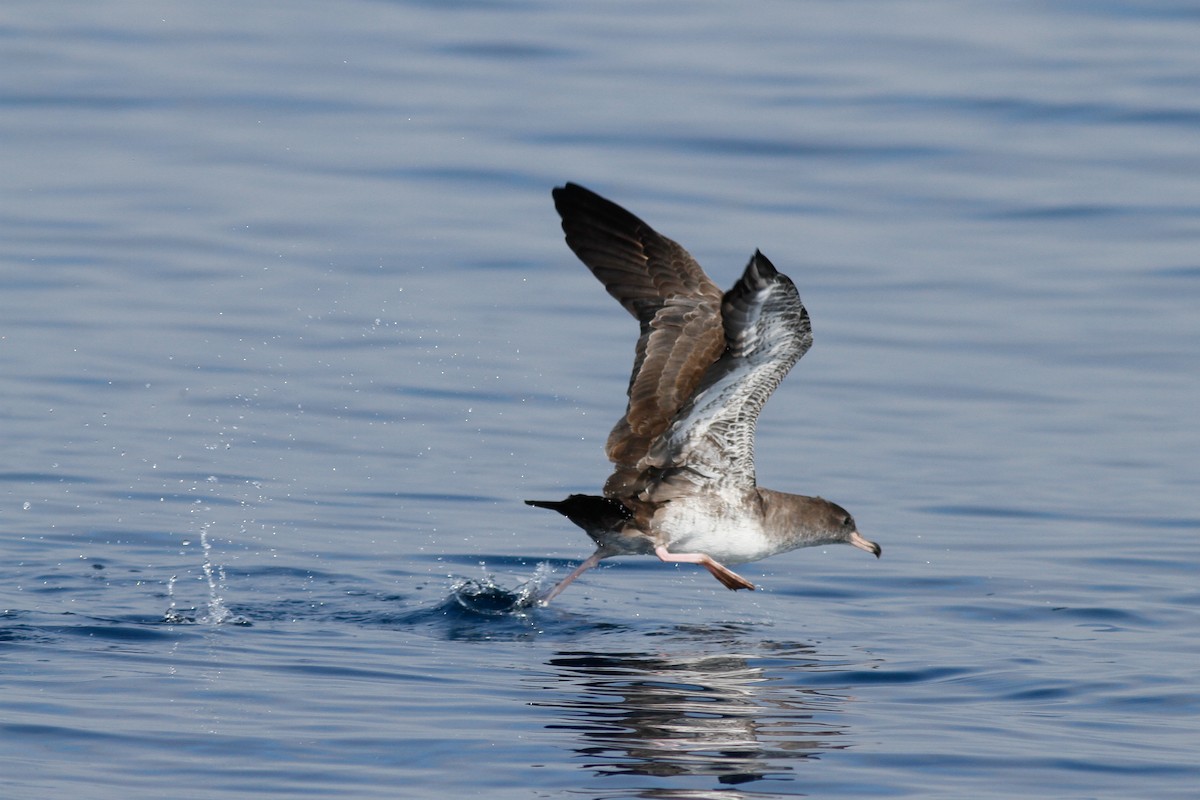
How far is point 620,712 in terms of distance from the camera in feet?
29.8

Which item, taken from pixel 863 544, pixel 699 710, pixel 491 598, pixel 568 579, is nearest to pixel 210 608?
pixel 491 598

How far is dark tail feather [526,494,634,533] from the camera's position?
10.7 meters

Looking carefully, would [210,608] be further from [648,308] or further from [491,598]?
[648,308]

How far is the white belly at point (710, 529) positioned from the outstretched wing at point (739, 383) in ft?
0.42

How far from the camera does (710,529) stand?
1103cm

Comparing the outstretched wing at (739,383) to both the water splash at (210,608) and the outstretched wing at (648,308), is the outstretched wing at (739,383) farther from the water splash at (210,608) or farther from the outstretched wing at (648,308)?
the water splash at (210,608)

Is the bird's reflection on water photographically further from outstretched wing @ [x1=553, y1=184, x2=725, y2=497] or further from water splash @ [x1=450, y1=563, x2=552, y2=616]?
outstretched wing @ [x1=553, y1=184, x2=725, y2=497]

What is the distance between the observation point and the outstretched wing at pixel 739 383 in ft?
30.1

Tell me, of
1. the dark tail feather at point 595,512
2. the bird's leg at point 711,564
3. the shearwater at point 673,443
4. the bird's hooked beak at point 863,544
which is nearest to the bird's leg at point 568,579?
the shearwater at point 673,443

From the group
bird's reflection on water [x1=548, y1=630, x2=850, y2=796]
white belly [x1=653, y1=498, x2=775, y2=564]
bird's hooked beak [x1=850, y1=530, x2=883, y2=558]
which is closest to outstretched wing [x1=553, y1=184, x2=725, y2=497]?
white belly [x1=653, y1=498, x2=775, y2=564]

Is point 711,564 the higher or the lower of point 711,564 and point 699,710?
the higher

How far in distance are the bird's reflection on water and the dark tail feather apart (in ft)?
2.26

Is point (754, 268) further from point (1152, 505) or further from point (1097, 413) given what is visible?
point (1097, 413)

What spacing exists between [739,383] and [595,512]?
4.13ft
